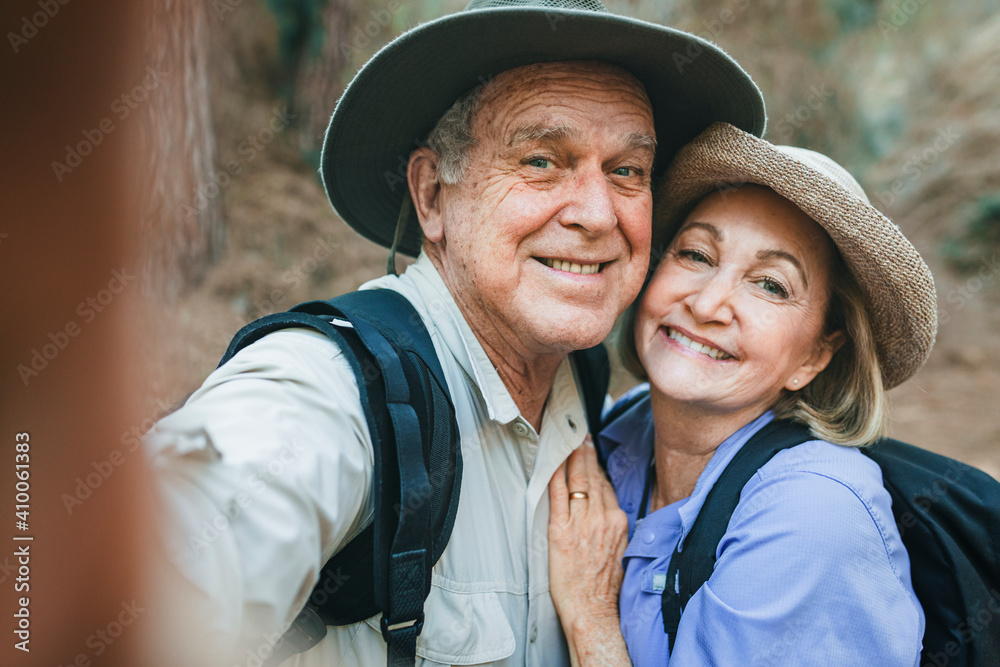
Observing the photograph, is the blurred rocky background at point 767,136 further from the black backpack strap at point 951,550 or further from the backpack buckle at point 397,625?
the black backpack strap at point 951,550

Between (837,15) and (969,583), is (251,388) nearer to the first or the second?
(969,583)

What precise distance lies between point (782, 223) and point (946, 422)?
599 cm

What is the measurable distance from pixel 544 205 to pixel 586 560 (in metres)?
1.02

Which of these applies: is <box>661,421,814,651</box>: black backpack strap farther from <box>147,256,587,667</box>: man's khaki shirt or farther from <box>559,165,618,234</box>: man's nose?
<box>559,165,618,234</box>: man's nose

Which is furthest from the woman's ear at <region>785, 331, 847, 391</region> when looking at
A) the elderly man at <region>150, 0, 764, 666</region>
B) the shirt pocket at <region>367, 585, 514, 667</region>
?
the shirt pocket at <region>367, 585, 514, 667</region>

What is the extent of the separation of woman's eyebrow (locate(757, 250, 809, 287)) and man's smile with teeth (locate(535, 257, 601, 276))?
1.62ft

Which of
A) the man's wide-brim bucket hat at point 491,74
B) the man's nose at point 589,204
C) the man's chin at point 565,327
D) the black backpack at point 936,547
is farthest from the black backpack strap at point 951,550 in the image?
the man's wide-brim bucket hat at point 491,74

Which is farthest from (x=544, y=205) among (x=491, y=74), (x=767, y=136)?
(x=767, y=136)

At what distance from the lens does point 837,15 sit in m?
7.76

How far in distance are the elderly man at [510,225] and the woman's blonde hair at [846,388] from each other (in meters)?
0.60

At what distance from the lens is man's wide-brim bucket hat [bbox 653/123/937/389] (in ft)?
6.18

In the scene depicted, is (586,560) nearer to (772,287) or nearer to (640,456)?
(640,456)

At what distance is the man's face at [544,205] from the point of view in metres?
1.94

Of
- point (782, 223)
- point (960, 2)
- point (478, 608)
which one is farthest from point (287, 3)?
point (960, 2)
